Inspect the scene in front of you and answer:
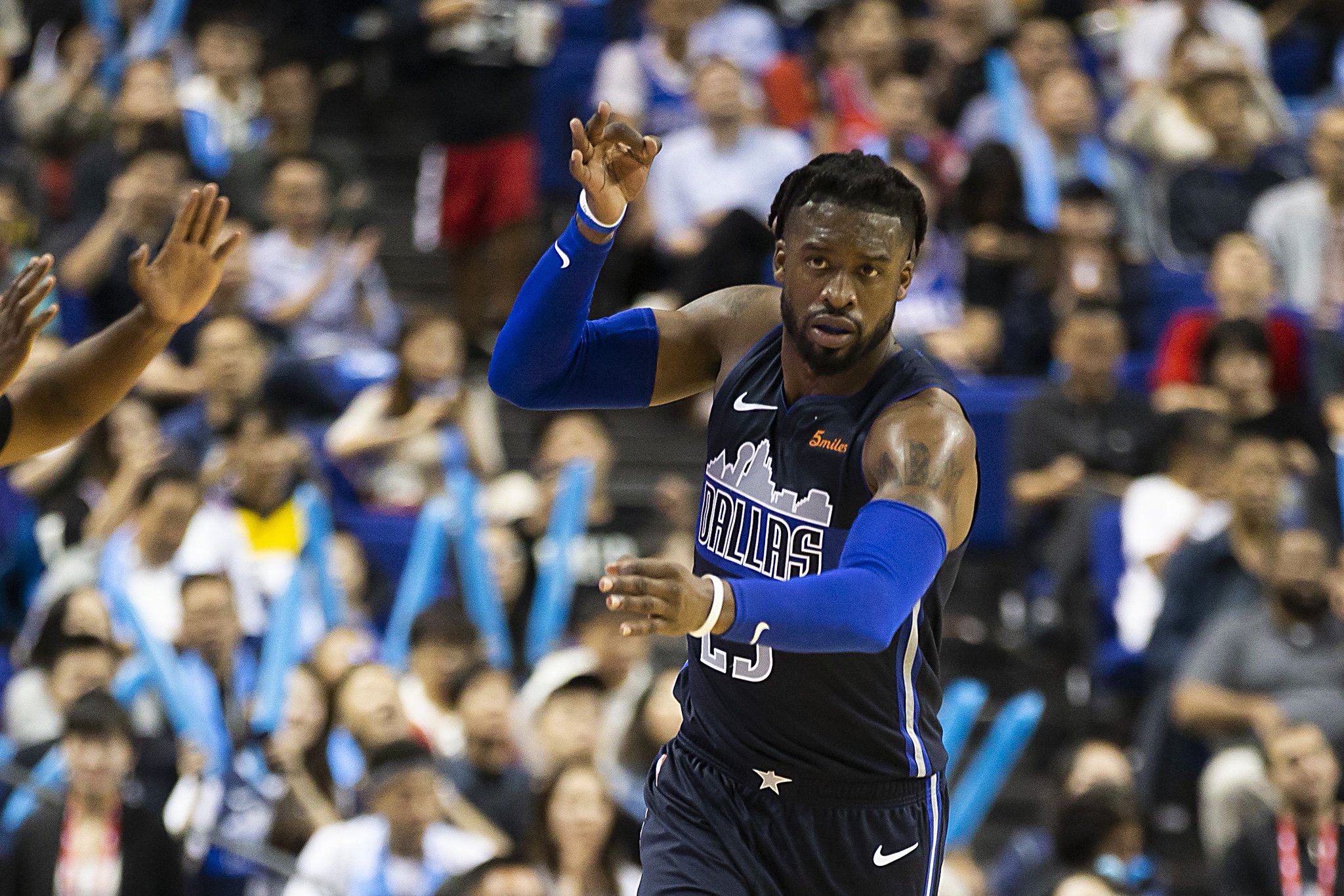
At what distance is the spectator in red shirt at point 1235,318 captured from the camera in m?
8.98

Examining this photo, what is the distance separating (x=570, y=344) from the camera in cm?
403

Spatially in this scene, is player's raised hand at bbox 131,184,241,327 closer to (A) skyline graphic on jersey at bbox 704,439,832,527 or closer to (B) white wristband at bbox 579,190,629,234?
(B) white wristband at bbox 579,190,629,234

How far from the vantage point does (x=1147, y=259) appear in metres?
10.2

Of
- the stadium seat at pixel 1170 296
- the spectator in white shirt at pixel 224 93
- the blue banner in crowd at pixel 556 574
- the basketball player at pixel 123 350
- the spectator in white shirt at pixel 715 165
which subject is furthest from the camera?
the spectator in white shirt at pixel 224 93

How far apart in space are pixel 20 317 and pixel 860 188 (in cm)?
183

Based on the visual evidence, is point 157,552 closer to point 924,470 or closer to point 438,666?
point 438,666

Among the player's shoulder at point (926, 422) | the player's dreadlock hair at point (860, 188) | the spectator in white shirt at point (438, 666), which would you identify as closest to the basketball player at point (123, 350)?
the player's dreadlock hair at point (860, 188)

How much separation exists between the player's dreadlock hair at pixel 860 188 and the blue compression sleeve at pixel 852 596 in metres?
0.65

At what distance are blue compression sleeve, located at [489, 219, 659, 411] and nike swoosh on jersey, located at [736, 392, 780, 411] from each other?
267 millimetres

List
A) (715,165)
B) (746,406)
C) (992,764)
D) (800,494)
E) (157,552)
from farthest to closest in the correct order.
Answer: (715,165) < (157,552) < (992,764) < (746,406) < (800,494)

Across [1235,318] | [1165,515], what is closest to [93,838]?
[1165,515]

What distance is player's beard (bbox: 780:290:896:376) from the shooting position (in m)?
3.66

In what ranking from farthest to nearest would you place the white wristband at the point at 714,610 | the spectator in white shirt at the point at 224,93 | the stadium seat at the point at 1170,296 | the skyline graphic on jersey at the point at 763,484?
the spectator in white shirt at the point at 224,93
the stadium seat at the point at 1170,296
the skyline graphic on jersey at the point at 763,484
the white wristband at the point at 714,610

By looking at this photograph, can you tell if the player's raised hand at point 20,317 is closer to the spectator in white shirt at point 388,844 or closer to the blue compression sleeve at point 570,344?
the blue compression sleeve at point 570,344
